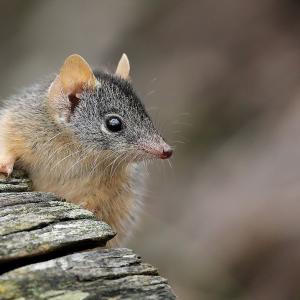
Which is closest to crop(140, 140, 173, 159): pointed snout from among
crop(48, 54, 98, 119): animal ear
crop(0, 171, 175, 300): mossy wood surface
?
crop(48, 54, 98, 119): animal ear

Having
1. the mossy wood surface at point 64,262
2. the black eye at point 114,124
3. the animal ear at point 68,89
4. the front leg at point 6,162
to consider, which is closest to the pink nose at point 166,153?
the black eye at point 114,124

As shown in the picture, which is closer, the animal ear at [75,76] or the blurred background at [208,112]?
the animal ear at [75,76]

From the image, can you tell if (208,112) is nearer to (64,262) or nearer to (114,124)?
(114,124)

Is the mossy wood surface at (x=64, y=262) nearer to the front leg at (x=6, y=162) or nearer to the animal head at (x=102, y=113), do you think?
the front leg at (x=6, y=162)

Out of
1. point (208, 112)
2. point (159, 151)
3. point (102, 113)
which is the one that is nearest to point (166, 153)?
point (159, 151)

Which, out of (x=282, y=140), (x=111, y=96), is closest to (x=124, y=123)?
(x=111, y=96)

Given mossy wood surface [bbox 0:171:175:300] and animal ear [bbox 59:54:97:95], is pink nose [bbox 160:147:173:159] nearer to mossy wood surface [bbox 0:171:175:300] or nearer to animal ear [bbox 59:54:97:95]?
animal ear [bbox 59:54:97:95]

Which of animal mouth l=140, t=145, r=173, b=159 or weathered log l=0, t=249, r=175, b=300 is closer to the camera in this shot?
weathered log l=0, t=249, r=175, b=300
